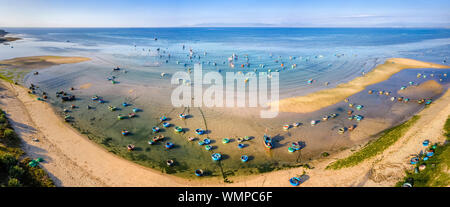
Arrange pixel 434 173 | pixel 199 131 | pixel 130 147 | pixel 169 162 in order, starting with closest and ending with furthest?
pixel 434 173 → pixel 169 162 → pixel 130 147 → pixel 199 131

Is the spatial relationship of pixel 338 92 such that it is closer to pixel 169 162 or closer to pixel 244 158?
pixel 244 158

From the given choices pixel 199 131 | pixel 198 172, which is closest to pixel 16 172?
pixel 198 172

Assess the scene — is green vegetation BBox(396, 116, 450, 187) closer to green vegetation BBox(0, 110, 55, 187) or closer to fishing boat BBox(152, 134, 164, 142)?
fishing boat BBox(152, 134, 164, 142)

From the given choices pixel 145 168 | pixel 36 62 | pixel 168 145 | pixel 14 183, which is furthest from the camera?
pixel 36 62

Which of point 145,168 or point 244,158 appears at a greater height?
point 244,158

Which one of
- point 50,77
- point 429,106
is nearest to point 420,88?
point 429,106

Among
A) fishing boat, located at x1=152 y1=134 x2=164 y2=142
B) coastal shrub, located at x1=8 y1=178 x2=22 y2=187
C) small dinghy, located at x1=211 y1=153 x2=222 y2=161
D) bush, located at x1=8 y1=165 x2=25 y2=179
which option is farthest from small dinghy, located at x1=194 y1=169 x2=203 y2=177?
bush, located at x1=8 y1=165 x2=25 y2=179

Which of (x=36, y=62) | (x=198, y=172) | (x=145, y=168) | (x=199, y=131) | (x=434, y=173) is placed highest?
(x=36, y=62)

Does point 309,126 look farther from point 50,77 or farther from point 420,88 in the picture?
point 50,77
